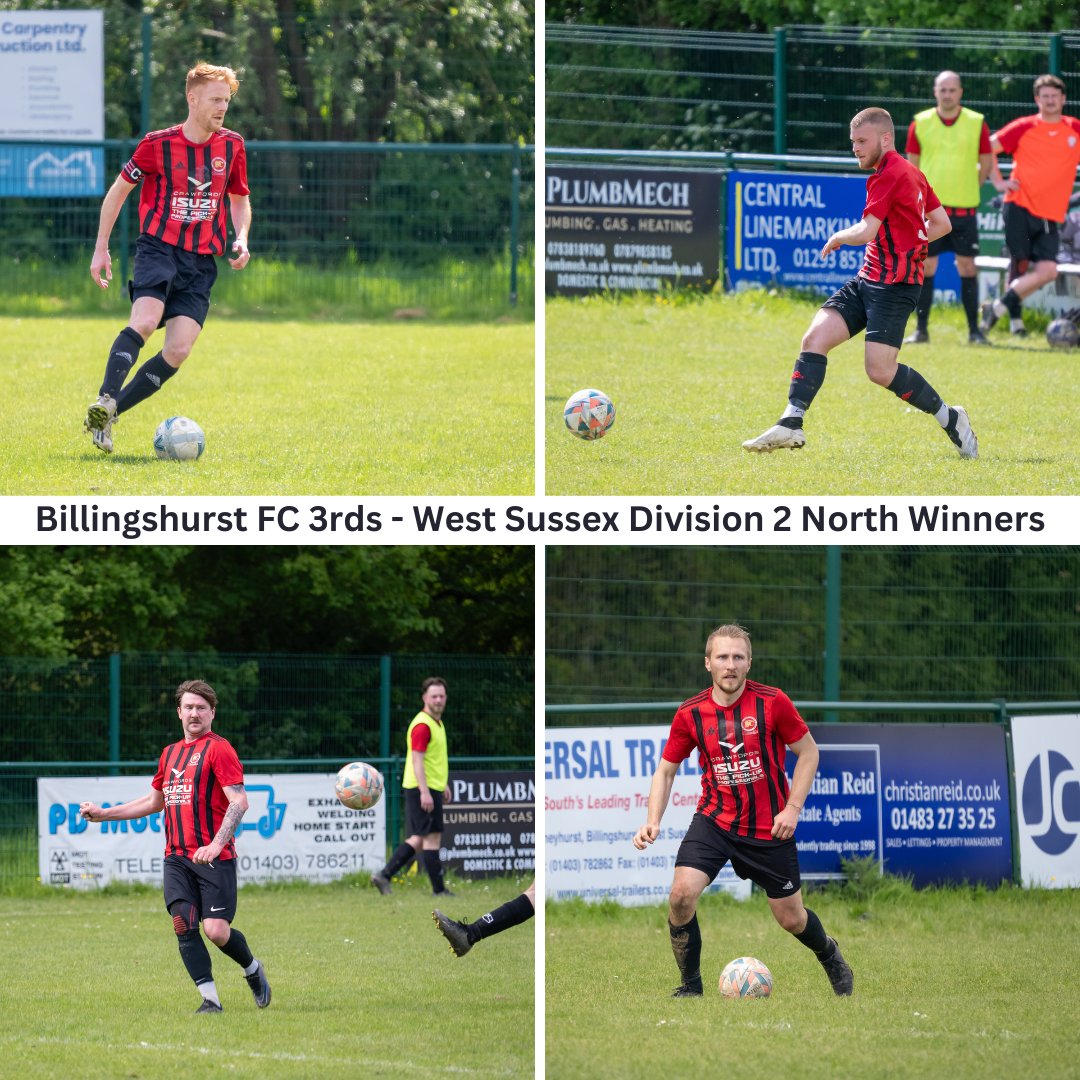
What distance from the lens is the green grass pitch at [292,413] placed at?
830cm

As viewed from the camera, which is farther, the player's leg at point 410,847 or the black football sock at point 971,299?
the black football sock at point 971,299

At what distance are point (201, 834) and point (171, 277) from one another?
9.60 ft

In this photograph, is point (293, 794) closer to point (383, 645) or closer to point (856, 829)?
point (856, 829)

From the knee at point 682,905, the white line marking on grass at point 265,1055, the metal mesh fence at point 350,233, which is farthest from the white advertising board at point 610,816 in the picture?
the metal mesh fence at point 350,233

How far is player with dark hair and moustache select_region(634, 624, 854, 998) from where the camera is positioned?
6.70 meters

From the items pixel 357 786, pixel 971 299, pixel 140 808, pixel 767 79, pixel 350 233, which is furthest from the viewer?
pixel 350 233

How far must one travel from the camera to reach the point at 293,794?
529 inches

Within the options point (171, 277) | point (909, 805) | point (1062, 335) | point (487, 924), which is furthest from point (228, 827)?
point (1062, 335)

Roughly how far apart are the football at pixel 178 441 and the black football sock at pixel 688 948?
12.3ft

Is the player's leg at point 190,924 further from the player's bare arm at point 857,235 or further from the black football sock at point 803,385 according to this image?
the player's bare arm at point 857,235

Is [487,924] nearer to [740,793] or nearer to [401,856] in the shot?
[740,793]

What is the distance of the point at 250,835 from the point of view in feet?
43.3

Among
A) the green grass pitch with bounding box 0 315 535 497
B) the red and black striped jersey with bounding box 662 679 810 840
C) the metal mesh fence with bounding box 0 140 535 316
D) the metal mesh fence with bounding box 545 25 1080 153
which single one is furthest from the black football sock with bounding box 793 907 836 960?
the metal mesh fence with bounding box 0 140 535 316

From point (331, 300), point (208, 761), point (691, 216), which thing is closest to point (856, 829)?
point (208, 761)
